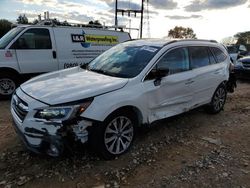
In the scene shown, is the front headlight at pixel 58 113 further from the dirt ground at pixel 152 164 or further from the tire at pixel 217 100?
the tire at pixel 217 100

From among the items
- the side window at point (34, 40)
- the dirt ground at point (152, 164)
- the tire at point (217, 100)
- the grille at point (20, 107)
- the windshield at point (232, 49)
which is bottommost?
the dirt ground at point (152, 164)

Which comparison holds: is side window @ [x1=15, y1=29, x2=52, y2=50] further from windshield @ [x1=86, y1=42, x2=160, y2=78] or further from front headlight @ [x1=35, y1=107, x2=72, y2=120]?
front headlight @ [x1=35, y1=107, x2=72, y2=120]

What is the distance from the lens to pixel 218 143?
4.70m

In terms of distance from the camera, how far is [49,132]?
132 inches

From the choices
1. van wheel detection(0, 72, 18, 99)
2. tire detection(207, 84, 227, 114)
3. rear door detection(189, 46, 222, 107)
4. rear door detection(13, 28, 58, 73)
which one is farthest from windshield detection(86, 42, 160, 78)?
van wheel detection(0, 72, 18, 99)

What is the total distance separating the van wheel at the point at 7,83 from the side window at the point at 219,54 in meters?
5.25

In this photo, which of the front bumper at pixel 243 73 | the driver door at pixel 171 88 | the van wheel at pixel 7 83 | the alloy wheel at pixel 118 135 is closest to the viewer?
the alloy wheel at pixel 118 135

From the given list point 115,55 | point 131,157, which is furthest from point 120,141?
point 115,55

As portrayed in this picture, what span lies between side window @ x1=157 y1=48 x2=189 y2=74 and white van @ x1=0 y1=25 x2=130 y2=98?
4.25 metres

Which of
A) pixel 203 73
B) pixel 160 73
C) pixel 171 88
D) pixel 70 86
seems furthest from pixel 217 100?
pixel 70 86

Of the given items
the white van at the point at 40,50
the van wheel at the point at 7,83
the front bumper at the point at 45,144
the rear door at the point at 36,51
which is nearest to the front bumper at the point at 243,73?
the white van at the point at 40,50

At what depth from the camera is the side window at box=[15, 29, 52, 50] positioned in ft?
24.3

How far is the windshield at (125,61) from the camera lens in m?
4.35

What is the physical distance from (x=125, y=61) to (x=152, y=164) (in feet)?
5.89
